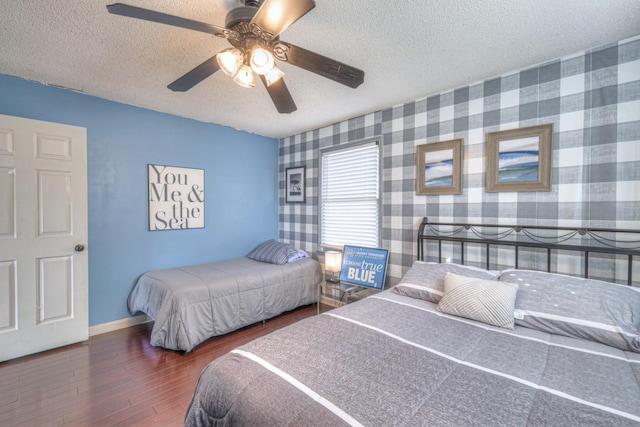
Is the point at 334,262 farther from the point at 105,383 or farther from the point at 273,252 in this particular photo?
the point at 105,383

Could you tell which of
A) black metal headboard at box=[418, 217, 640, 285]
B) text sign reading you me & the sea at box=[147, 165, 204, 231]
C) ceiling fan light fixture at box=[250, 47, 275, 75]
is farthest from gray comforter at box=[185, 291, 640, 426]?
text sign reading you me & the sea at box=[147, 165, 204, 231]

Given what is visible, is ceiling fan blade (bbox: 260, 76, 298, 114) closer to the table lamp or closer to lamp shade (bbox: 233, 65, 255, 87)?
lamp shade (bbox: 233, 65, 255, 87)

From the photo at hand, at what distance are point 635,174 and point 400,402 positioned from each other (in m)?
2.10

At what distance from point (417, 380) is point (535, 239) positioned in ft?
5.48

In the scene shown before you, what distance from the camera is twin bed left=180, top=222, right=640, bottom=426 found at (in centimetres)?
94

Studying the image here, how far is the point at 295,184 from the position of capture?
13.3 feet

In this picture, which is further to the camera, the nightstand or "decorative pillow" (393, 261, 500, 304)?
the nightstand

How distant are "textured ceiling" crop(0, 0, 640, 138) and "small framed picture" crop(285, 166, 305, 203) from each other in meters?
1.39

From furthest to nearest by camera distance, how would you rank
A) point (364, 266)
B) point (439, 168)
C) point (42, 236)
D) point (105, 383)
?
point (364, 266)
point (439, 168)
point (42, 236)
point (105, 383)

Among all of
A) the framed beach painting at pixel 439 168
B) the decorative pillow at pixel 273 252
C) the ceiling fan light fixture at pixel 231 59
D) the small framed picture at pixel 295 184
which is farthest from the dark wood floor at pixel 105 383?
the framed beach painting at pixel 439 168

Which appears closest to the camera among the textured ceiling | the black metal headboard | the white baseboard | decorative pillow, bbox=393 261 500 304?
the textured ceiling

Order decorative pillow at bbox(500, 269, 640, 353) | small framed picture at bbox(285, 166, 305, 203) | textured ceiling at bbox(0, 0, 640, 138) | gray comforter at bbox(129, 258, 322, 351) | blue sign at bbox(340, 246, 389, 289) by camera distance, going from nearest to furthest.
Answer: decorative pillow at bbox(500, 269, 640, 353) < textured ceiling at bbox(0, 0, 640, 138) < gray comforter at bbox(129, 258, 322, 351) < blue sign at bbox(340, 246, 389, 289) < small framed picture at bbox(285, 166, 305, 203)

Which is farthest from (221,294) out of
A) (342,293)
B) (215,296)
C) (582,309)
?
(582,309)

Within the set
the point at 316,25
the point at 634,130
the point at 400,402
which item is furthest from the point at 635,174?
the point at 316,25
